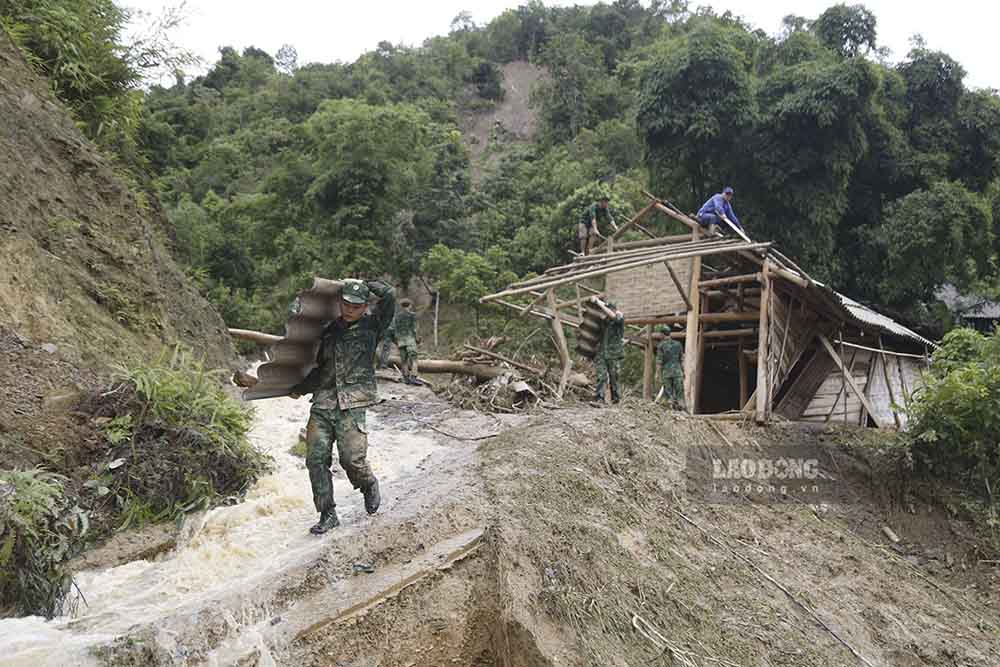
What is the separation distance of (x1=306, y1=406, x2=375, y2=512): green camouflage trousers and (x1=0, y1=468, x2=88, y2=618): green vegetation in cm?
161

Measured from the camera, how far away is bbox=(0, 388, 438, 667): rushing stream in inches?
142

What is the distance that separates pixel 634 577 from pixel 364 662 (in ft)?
7.53

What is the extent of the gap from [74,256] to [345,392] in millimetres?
4590

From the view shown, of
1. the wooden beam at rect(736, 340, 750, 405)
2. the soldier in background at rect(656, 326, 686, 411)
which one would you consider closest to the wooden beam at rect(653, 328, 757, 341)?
the wooden beam at rect(736, 340, 750, 405)

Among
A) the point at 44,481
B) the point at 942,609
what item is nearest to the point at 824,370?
the point at 942,609

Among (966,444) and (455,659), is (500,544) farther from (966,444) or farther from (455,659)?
(966,444)

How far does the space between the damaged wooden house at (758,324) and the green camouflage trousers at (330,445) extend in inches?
215

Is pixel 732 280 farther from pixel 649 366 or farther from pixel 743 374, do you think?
pixel 649 366

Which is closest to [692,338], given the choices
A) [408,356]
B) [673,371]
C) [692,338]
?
[692,338]

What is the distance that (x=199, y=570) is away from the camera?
4.77 metres

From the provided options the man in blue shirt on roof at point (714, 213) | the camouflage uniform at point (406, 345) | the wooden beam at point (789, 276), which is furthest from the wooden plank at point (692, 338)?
the camouflage uniform at point (406, 345)

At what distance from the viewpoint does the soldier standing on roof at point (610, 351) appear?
10732 mm

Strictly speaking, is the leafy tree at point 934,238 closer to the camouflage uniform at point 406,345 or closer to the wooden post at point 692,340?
the wooden post at point 692,340

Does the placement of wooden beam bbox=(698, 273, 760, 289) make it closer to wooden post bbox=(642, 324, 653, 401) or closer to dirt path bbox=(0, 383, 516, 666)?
wooden post bbox=(642, 324, 653, 401)
